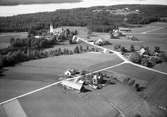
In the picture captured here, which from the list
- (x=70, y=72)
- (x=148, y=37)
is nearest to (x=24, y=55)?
(x=70, y=72)

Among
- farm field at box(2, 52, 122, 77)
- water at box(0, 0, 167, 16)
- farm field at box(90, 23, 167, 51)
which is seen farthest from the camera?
water at box(0, 0, 167, 16)

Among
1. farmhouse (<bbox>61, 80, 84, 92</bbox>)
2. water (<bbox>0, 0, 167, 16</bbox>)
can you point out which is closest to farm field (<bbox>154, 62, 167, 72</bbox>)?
farmhouse (<bbox>61, 80, 84, 92</bbox>)

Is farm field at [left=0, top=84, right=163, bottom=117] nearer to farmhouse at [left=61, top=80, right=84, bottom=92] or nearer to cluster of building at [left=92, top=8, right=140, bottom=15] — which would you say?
farmhouse at [left=61, top=80, right=84, bottom=92]

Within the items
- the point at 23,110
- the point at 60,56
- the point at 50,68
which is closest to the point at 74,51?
the point at 60,56

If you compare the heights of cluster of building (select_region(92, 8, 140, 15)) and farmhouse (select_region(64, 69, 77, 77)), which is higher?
cluster of building (select_region(92, 8, 140, 15))

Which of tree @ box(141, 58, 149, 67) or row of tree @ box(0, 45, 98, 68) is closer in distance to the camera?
tree @ box(141, 58, 149, 67)

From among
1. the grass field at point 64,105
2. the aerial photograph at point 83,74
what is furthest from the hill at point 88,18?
the grass field at point 64,105

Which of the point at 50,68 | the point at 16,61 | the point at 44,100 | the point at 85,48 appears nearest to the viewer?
the point at 44,100

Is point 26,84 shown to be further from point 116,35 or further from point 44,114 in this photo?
point 116,35
